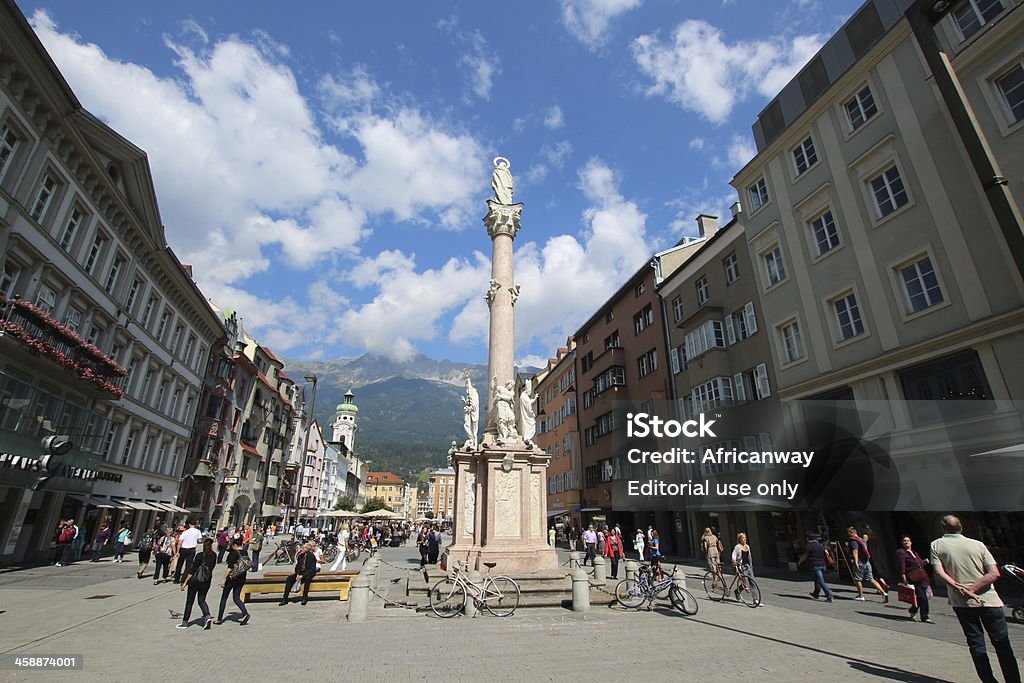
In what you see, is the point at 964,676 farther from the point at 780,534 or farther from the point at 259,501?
the point at 259,501

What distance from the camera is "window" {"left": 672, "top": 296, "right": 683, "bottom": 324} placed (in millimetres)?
31516

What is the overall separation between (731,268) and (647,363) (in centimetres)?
903

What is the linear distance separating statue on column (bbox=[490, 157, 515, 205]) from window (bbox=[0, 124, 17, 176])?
16.8 m

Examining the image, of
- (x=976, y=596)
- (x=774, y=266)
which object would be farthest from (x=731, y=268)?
(x=976, y=596)

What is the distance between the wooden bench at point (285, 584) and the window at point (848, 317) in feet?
64.0

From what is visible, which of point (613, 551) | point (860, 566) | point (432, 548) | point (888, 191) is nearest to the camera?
point (860, 566)

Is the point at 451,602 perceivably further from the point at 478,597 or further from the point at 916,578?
the point at 916,578

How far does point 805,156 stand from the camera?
22.6 m

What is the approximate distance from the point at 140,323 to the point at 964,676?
1359 inches

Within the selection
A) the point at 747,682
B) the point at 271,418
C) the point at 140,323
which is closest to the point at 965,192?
the point at 747,682

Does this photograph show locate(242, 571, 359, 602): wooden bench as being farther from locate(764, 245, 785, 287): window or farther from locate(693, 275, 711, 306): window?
locate(693, 275, 711, 306): window

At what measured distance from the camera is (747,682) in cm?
667

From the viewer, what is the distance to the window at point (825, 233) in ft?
67.5

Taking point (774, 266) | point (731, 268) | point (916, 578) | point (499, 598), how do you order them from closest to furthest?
1. point (916, 578)
2. point (499, 598)
3. point (774, 266)
4. point (731, 268)
